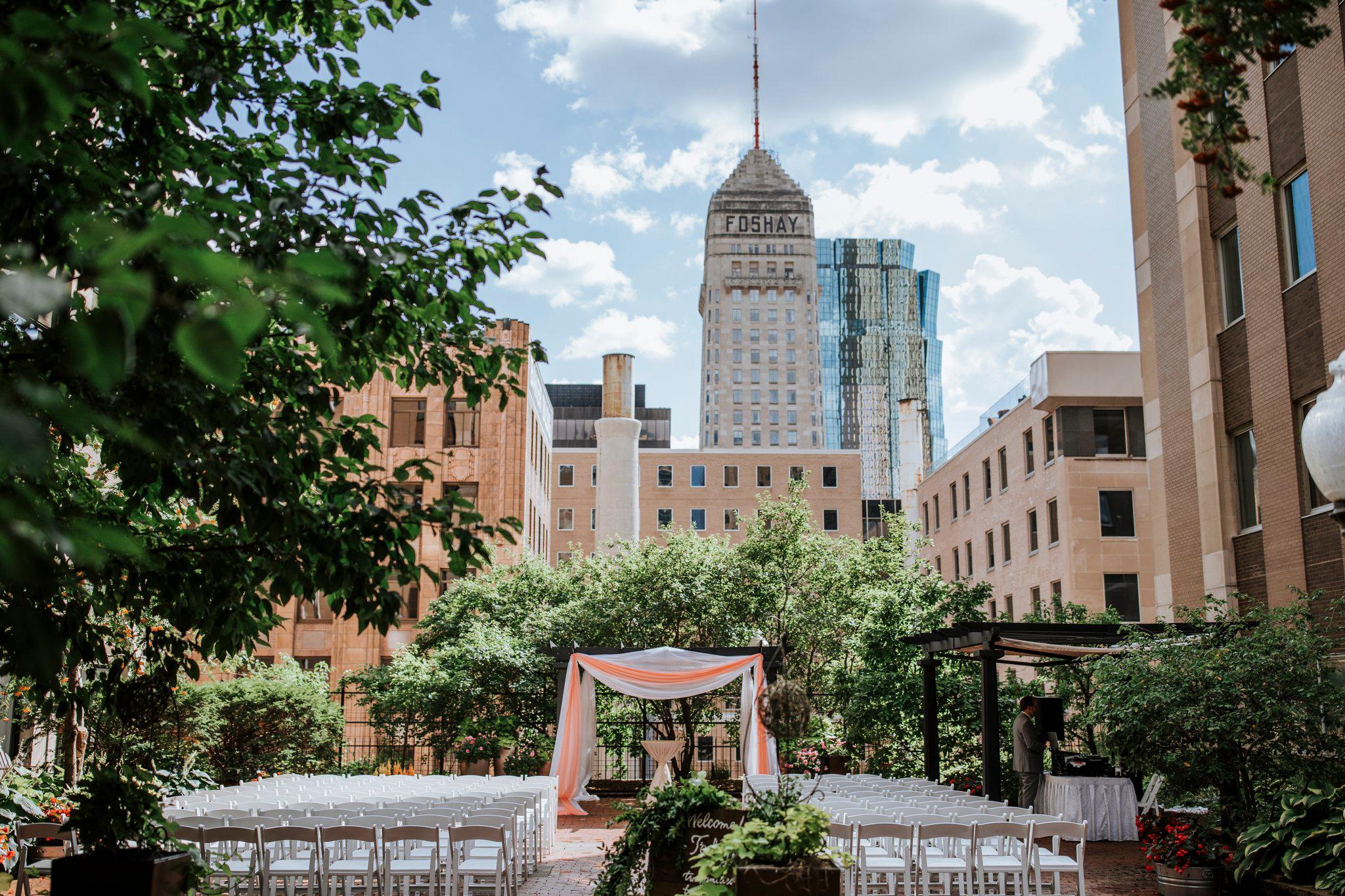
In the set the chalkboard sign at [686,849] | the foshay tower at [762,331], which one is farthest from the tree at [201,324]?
the foshay tower at [762,331]

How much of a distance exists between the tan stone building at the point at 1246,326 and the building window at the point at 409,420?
2897cm

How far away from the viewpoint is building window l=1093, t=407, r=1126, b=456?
3909 centimetres

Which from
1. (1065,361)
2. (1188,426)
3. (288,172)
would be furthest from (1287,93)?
(1065,361)

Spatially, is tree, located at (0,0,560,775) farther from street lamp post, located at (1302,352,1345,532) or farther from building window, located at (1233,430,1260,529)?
building window, located at (1233,430,1260,529)

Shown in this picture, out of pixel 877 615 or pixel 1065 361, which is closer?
pixel 877 615

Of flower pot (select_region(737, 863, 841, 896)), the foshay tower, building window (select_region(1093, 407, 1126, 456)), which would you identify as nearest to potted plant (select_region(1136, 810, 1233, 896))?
flower pot (select_region(737, 863, 841, 896))

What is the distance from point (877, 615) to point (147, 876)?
689 inches

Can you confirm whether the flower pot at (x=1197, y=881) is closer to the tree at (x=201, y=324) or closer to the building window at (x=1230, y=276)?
the tree at (x=201, y=324)

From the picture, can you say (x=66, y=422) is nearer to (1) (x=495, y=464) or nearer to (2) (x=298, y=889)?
(2) (x=298, y=889)

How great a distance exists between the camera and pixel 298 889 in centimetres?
1213

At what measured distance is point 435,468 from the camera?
43469 millimetres

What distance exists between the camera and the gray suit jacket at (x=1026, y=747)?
668 inches

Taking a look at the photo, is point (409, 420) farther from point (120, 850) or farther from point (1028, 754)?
point (120, 850)

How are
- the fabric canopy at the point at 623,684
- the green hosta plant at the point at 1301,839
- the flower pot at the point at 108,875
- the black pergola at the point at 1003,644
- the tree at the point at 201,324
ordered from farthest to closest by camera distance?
the fabric canopy at the point at 623,684
the black pergola at the point at 1003,644
the green hosta plant at the point at 1301,839
the flower pot at the point at 108,875
the tree at the point at 201,324
